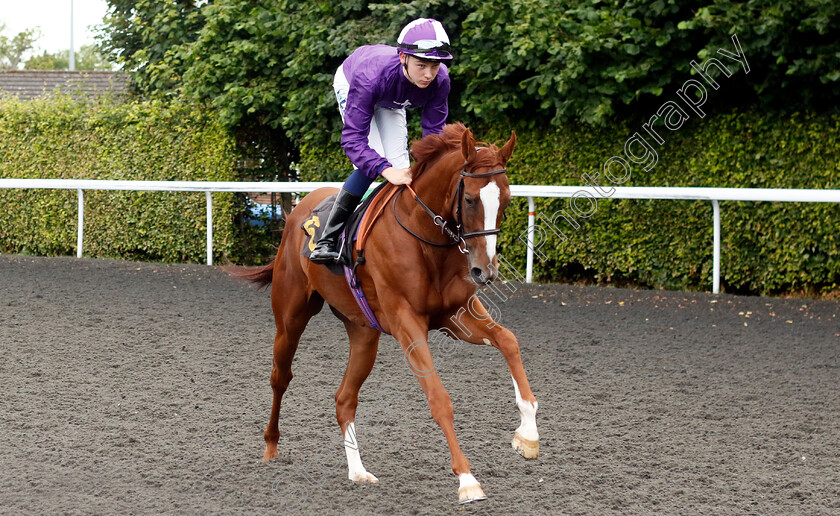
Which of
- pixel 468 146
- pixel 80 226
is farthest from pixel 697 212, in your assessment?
pixel 80 226

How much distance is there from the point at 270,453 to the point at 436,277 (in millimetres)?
1458

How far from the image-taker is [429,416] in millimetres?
5184

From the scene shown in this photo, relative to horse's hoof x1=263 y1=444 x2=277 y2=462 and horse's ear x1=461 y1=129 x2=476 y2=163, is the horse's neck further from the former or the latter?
horse's hoof x1=263 y1=444 x2=277 y2=462

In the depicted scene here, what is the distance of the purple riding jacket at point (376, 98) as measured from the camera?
13.3ft

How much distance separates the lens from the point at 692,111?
902cm

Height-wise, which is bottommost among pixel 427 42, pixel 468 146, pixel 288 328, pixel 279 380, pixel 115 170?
pixel 279 380

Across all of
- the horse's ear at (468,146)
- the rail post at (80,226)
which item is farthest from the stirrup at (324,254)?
the rail post at (80,226)

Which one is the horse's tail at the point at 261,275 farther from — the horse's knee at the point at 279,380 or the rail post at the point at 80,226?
the rail post at the point at 80,226

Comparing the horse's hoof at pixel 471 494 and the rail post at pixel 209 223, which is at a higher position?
the rail post at pixel 209 223

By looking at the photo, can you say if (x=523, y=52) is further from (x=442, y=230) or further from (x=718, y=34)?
(x=442, y=230)

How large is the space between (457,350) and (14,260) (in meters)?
7.79

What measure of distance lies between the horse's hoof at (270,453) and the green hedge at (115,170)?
7.59 metres

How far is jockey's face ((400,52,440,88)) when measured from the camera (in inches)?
155

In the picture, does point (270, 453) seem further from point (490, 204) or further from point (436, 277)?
point (490, 204)
